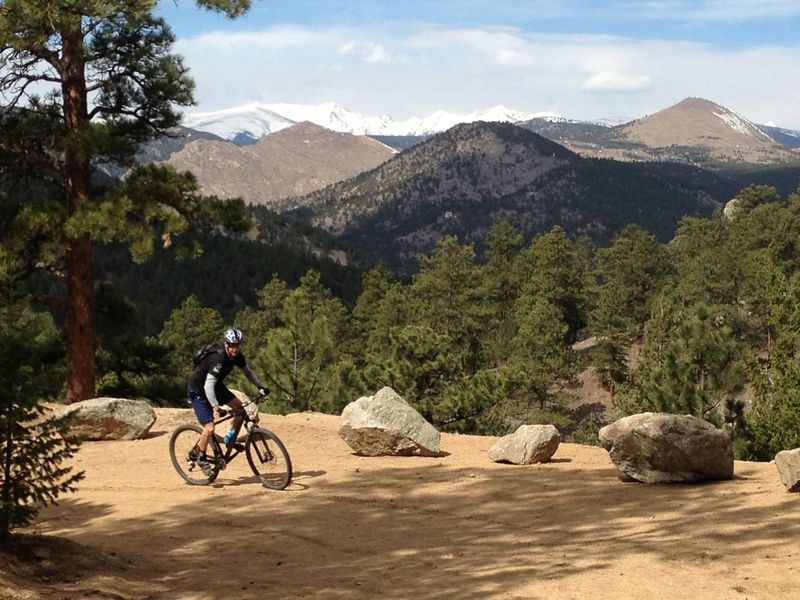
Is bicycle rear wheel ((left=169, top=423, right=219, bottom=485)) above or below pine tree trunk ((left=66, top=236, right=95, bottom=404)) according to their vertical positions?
below

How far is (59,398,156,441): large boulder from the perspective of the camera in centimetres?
1644

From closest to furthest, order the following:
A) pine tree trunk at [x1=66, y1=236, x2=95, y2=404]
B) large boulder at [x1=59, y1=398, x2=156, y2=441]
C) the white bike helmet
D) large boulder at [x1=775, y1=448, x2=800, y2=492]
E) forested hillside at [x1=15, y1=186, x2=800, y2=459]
Answer: large boulder at [x1=775, y1=448, x2=800, y2=492], the white bike helmet, large boulder at [x1=59, y1=398, x2=156, y2=441], pine tree trunk at [x1=66, y1=236, x2=95, y2=404], forested hillside at [x1=15, y1=186, x2=800, y2=459]

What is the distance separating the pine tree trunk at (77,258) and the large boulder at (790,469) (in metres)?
15.2

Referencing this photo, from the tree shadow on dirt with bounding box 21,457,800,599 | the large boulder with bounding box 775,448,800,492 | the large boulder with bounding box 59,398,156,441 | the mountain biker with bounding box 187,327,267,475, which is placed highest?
the mountain biker with bounding box 187,327,267,475

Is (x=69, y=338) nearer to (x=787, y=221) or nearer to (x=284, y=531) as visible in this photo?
(x=284, y=531)

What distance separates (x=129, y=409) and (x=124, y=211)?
4.70 m

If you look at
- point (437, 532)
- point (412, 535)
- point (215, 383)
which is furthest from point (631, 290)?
point (412, 535)

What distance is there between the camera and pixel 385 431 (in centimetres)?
1505

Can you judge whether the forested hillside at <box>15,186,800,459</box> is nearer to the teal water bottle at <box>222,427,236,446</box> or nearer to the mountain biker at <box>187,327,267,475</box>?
the mountain biker at <box>187,327,267,475</box>

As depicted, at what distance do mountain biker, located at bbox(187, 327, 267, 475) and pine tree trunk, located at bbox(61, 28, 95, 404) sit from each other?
9.10m

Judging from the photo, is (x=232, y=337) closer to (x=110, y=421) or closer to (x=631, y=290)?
(x=110, y=421)

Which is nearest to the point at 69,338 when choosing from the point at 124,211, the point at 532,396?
the point at 124,211

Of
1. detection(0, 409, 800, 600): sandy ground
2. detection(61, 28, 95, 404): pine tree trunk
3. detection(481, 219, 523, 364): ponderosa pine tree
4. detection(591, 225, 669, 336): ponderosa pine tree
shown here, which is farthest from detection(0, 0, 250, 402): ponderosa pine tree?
detection(591, 225, 669, 336): ponderosa pine tree

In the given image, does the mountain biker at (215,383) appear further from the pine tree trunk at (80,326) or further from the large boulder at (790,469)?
the pine tree trunk at (80,326)
